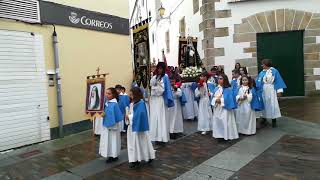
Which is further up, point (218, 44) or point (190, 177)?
point (218, 44)

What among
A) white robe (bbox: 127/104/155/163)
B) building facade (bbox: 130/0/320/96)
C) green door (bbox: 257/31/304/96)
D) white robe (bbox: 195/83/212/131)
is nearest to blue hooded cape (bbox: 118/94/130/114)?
white robe (bbox: 195/83/212/131)

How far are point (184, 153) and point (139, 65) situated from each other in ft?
7.75

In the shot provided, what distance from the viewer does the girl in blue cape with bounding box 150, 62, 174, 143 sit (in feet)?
26.3

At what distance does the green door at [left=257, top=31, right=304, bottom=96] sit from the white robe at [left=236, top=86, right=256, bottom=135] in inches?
212

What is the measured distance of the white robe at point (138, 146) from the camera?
6.66m

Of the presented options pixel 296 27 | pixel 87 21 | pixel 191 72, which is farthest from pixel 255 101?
pixel 296 27

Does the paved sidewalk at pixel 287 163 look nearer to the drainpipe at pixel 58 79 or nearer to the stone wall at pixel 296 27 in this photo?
the drainpipe at pixel 58 79

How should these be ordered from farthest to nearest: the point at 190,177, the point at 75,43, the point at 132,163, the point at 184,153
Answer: the point at 75,43 → the point at 184,153 → the point at 132,163 → the point at 190,177

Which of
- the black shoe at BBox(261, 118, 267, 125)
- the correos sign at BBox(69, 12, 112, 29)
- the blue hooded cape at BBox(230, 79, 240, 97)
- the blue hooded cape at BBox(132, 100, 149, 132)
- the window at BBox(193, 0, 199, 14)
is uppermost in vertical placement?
the window at BBox(193, 0, 199, 14)

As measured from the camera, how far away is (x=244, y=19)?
1356cm

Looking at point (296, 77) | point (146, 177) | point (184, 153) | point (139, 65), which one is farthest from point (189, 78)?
point (296, 77)

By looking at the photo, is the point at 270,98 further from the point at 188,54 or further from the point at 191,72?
the point at 188,54

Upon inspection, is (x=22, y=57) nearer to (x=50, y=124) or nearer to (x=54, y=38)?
(x=54, y=38)

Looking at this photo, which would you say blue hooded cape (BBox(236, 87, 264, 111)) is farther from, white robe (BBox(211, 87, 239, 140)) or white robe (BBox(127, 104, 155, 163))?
white robe (BBox(127, 104, 155, 163))
